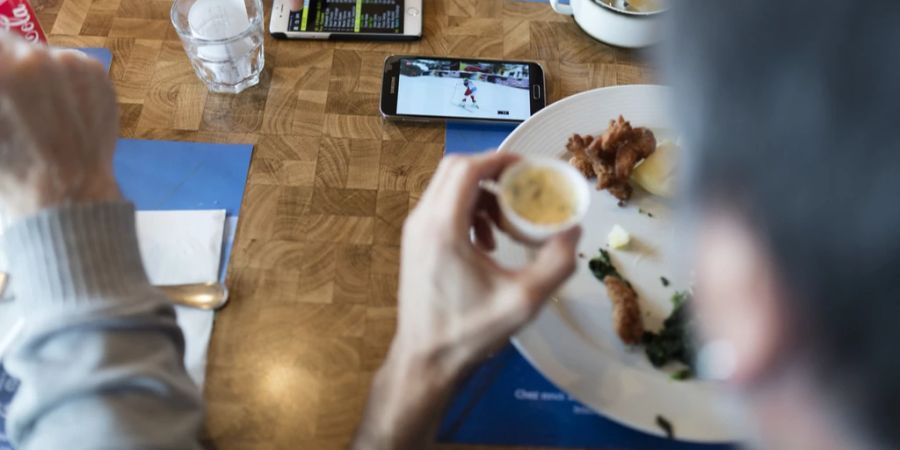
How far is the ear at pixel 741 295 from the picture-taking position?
1.06 feet

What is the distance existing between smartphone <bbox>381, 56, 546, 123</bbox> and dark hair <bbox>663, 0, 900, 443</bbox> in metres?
0.76

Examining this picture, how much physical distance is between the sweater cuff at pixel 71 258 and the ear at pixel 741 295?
1.82 feet

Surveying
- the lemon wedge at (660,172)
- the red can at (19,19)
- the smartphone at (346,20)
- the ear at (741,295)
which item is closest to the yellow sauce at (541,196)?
the lemon wedge at (660,172)

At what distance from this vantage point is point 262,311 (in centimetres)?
88

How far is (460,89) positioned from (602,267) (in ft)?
1.31

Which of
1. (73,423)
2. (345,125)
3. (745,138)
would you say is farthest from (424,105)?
(745,138)

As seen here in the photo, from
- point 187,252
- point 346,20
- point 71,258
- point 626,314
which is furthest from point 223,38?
point 626,314

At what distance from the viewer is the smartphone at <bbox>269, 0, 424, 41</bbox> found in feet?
3.82

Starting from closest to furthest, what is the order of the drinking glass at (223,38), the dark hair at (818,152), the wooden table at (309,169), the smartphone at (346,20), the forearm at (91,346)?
the dark hair at (818,152) → the forearm at (91,346) → the wooden table at (309,169) → the drinking glass at (223,38) → the smartphone at (346,20)

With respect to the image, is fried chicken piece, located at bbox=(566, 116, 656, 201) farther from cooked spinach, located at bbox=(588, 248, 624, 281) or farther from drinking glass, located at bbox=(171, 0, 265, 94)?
drinking glass, located at bbox=(171, 0, 265, 94)

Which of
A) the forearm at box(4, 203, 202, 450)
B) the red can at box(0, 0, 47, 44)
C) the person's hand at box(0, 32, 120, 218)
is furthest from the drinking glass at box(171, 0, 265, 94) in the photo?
the forearm at box(4, 203, 202, 450)

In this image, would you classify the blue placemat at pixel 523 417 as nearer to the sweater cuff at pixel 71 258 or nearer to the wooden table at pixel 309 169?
the wooden table at pixel 309 169

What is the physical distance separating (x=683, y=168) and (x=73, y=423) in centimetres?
58

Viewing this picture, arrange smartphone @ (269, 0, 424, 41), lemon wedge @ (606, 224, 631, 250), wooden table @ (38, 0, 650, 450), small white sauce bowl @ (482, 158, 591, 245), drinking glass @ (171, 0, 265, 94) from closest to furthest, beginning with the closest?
small white sauce bowl @ (482, 158, 591, 245), wooden table @ (38, 0, 650, 450), lemon wedge @ (606, 224, 631, 250), drinking glass @ (171, 0, 265, 94), smartphone @ (269, 0, 424, 41)
